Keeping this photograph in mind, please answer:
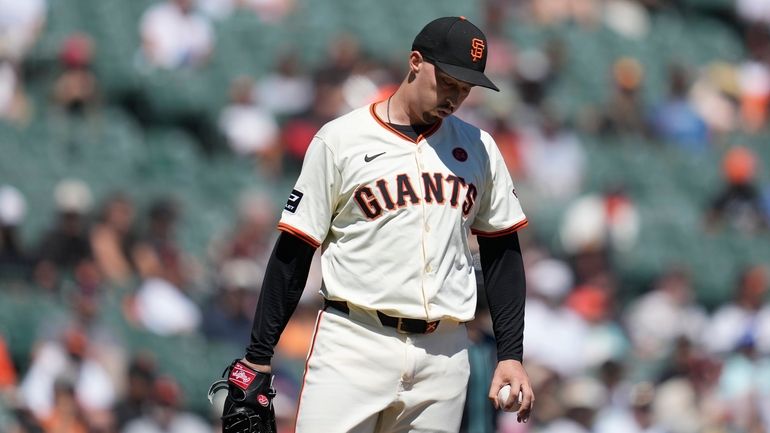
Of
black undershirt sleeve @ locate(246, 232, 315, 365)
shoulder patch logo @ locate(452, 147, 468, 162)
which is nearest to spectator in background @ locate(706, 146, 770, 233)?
shoulder patch logo @ locate(452, 147, 468, 162)

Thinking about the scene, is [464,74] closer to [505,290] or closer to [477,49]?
[477,49]

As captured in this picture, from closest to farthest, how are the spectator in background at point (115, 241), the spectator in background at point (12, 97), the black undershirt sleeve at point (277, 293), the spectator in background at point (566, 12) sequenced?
the black undershirt sleeve at point (277, 293) → the spectator in background at point (115, 241) → the spectator in background at point (12, 97) → the spectator in background at point (566, 12)

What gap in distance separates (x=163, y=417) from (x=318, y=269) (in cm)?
210

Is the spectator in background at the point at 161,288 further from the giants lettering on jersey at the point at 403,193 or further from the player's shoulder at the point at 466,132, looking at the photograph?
the giants lettering on jersey at the point at 403,193

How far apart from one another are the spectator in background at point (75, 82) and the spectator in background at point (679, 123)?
5871 millimetres

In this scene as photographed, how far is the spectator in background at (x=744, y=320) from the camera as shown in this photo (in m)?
11.1

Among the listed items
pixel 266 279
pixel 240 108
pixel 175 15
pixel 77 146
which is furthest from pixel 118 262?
pixel 266 279

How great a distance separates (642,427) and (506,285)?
501 centimetres

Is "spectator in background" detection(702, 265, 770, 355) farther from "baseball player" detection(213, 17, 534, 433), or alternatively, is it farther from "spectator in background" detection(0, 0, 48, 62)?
"baseball player" detection(213, 17, 534, 433)

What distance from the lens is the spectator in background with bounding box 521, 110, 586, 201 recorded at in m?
12.5

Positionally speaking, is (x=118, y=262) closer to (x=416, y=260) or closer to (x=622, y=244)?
(x=622, y=244)

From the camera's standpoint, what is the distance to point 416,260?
420cm

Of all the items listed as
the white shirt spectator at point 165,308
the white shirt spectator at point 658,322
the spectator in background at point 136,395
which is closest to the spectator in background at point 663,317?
the white shirt spectator at point 658,322

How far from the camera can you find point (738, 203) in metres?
13.2
